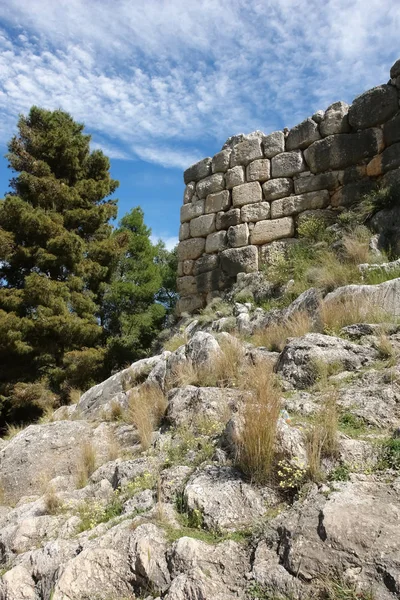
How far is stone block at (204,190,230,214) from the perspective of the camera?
9.86 meters

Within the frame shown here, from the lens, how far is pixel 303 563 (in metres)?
2.33

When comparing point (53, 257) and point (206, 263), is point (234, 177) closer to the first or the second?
point (206, 263)

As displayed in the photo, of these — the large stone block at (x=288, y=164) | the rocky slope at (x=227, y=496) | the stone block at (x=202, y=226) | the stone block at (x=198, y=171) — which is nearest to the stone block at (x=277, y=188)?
the large stone block at (x=288, y=164)

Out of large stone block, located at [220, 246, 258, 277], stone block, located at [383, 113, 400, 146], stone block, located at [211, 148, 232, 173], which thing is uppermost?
stone block, located at [211, 148, 232, 173]

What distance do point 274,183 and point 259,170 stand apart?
44 centimetres

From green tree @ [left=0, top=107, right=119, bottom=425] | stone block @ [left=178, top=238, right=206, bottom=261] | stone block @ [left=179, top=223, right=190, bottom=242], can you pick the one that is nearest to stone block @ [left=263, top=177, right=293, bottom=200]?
stone block @ [left=178, top=238, right=206, bottom=261]

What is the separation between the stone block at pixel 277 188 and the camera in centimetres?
918

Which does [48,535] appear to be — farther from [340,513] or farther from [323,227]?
[323,227]

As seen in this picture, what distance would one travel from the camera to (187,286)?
10391 mm

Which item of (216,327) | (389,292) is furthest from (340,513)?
(216,327)

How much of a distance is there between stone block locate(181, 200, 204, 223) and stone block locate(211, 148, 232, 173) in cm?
74

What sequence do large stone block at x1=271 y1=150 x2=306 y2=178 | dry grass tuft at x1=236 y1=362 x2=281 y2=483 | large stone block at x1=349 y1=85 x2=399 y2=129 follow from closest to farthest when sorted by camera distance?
1. dry grass tuft at x1=236 y1=362 x2=281 y2=483
2. large stone block at x1=349 y1=85 x2=399 y2=129
3. large stone block at x1=271 y1=150 x2=306 y2=178

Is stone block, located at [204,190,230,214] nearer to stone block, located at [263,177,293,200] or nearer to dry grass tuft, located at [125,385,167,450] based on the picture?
stone block, located at [263,177,293,200]

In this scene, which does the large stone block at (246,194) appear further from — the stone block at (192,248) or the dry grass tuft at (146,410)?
the dry grass tuft at (146,410)
